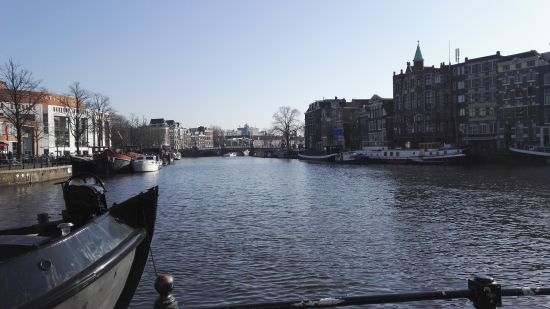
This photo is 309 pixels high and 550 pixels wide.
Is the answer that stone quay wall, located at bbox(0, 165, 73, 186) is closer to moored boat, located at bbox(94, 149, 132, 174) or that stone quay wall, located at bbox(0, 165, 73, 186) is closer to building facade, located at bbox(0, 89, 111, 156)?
moored boat, located at bbox(94, 149, 132, 174)

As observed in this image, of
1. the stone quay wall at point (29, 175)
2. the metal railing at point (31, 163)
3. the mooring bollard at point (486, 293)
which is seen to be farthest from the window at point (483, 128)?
the mooring bollard at point (486, 293)

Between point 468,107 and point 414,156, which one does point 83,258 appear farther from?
point 468,107

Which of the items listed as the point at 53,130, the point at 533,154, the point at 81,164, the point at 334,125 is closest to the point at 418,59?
the point at 533,154

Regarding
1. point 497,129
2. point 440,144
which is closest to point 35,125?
point 440,144

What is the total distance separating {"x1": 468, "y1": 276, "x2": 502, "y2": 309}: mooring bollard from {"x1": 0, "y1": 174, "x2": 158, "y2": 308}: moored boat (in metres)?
4.91

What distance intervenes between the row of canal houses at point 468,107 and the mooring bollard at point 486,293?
8192cm

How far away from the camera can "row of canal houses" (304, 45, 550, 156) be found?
80250mm

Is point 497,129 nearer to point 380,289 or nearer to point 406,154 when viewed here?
point 406,154

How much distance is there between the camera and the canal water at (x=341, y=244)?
44.9 feet

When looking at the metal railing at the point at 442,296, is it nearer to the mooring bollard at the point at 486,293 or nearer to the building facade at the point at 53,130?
the mooring bollard at the point at 486,293

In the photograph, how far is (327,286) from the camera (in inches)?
539

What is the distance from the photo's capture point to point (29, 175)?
165 ft

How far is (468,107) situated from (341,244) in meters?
85.1

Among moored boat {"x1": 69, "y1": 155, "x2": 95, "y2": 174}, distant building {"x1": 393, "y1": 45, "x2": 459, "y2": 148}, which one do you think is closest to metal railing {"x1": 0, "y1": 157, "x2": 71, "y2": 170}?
moored boat {"x1": 69, "y1": 155, "x2": 95, "y2": 174}
